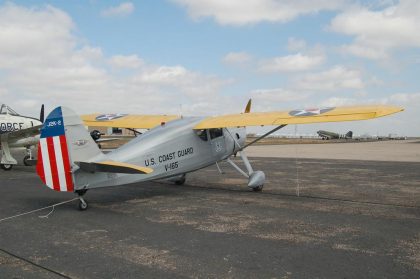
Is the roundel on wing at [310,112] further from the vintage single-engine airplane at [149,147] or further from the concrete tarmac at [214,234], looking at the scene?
the concrete tarmac at [214,234]

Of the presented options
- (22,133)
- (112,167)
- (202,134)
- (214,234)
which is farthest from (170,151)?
(22,133)

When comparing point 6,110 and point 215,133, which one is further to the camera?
point 6,110

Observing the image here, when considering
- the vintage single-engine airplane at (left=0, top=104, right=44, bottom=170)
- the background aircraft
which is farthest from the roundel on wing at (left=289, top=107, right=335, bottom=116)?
the background aircraft

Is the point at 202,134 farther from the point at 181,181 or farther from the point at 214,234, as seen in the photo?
the point at 214,234

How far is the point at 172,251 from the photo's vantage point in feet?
18.2

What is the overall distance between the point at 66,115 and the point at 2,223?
2433 millimetres

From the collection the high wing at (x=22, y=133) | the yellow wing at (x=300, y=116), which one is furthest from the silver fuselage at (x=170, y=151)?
the high wing at (x=22, y=133)

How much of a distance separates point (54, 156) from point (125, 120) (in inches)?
241

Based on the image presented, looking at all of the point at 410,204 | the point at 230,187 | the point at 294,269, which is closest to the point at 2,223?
the point at 294,269

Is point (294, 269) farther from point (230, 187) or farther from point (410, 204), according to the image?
point (230, 187)

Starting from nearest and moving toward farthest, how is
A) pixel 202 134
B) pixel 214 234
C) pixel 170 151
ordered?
pixel 214 234, pixel 170 151, pixel 202 134

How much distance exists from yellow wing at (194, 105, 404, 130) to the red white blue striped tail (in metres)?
4.05

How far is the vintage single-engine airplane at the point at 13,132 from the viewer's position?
17.1 metres

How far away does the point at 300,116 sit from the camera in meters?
9.91
